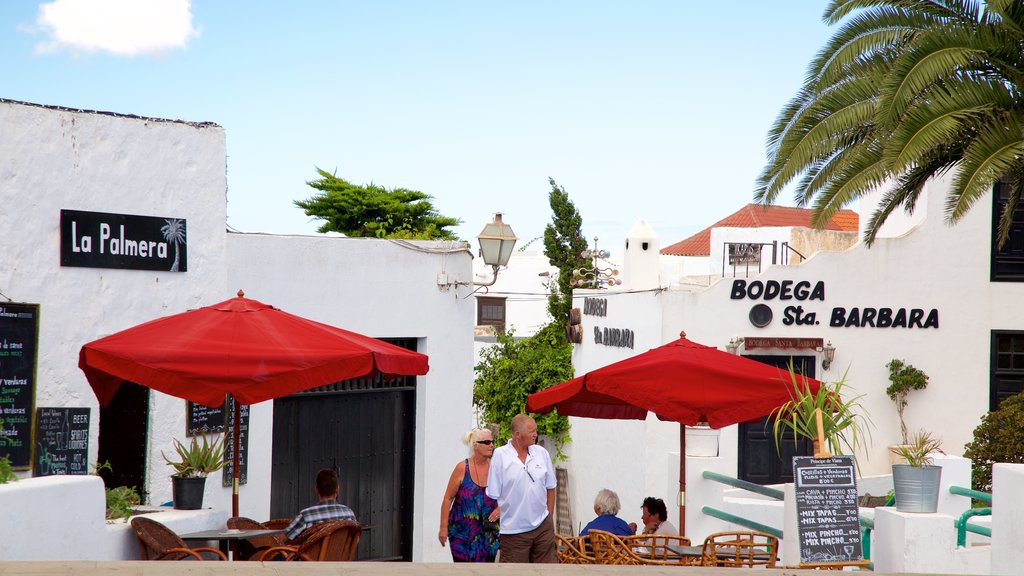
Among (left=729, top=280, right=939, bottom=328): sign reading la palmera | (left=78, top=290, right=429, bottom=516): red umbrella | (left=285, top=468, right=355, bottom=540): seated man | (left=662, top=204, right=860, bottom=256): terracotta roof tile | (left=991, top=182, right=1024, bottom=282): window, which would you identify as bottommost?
(left=285, top=468, right=355, bottom=540): seated man

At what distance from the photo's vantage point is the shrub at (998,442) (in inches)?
588

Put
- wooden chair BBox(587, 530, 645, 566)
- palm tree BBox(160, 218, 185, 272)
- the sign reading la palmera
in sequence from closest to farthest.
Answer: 1. wooden chair BBox(587, 530, 645, 566)
2. palm tree BBox(160, 218, 185, 272)
3. the sign reading la palmera

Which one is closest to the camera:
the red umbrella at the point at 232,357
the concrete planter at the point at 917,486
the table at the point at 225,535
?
the red umbrella at the point at 232,357

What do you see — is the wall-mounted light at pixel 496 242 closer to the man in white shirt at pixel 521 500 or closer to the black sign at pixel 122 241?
the black sign at pixel 122 241

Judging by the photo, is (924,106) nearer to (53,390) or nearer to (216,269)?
(216,269)

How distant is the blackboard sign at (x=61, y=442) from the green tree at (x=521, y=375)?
15.8 m

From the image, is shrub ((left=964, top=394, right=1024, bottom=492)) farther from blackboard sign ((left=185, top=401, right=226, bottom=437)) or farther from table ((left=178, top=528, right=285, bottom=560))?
table ((left=178, top=528, right=285, bottom=560))

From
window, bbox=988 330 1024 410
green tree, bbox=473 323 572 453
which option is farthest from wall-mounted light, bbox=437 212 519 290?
green tree, bbox=473 323 572 453

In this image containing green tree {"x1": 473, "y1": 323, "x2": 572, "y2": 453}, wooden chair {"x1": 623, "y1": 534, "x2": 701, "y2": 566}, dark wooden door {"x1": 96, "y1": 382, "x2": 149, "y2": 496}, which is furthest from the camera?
green tree {"x1": 473, "y1": 323, "x2": 572, "y2": 453}

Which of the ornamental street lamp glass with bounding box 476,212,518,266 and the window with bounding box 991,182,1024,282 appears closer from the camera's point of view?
the ornamental street lamp glass with bounding box 476,212,518,266

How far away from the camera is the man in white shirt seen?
8273 mm

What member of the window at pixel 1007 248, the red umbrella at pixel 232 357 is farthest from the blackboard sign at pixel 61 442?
the window at pixel 1007 248

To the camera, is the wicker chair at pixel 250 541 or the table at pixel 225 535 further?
the wicker chair at pixel 250 541

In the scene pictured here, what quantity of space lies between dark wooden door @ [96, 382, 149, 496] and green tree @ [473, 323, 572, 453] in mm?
15084
